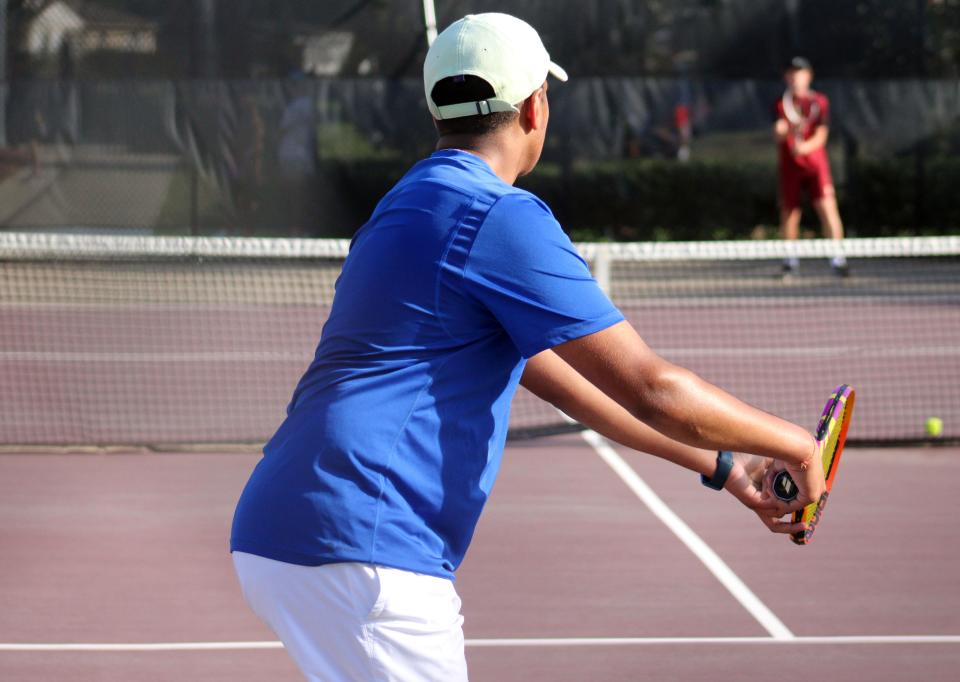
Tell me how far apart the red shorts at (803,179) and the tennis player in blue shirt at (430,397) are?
12.4 meters

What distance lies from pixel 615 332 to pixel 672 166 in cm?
1451

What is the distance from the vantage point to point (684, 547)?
18.7ft

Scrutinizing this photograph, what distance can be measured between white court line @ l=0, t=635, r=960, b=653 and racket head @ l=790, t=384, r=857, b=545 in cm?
184

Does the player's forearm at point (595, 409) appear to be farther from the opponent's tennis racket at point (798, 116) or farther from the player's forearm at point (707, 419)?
the opponent's tennis racket at point (798, 116)

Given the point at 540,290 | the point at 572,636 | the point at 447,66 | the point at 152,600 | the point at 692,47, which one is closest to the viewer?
the point at 540,290

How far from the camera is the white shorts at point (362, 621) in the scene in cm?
222

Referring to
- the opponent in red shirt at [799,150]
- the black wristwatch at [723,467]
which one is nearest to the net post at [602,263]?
the black wristwatch at [723,467]

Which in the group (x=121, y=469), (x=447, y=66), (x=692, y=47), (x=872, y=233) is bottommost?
(x=872, y=233)

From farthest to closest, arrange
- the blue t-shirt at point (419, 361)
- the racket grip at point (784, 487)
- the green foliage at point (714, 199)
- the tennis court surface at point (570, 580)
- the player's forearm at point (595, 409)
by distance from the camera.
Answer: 1. the green foliage at point (714, 199)
2. the tennis court surface at point (570, 580)
3. the player's forearm at point (595, 409)
4. the racket grip at point (784, 487)
5. the blue t-shirt at point (419, 361)

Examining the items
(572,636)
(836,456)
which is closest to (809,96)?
(572,636)

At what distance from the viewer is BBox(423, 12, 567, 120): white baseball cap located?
2.30 meters

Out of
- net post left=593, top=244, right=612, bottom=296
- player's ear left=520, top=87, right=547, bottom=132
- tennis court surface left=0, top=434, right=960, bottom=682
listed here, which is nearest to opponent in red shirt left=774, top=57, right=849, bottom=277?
net post left=593, top=244, right=612, bottom=296

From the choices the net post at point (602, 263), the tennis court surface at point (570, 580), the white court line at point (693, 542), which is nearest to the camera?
the tennis court surface at point (570, 580)

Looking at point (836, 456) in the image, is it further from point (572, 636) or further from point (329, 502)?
point (572, 636)
